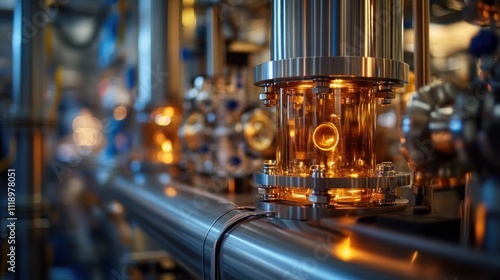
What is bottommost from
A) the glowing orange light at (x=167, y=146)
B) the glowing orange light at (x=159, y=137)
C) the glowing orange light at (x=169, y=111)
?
the glowing orange light at (x=167, y=146)

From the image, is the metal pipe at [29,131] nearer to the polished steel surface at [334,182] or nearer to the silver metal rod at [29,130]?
the silver metal rod at [29,130]

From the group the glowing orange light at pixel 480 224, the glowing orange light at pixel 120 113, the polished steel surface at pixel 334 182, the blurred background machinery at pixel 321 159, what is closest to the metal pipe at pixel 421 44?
the blurred background machinery at pixel 321 159

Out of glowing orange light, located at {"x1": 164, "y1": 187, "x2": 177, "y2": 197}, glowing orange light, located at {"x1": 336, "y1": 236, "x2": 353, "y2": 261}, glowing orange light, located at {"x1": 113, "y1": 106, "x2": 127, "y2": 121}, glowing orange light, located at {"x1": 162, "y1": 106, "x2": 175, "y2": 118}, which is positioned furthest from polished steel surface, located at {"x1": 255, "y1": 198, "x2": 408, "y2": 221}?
glowing orange light, located at {"x1": 113, "y1": 106, "x2": 127, "y2": 121}

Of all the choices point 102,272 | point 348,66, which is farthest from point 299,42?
point 102,272

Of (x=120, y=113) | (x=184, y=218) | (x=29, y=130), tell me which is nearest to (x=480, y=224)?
(x=184, y=218)

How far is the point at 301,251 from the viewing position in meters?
0.51

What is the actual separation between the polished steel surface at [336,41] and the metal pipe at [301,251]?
0.64 feet

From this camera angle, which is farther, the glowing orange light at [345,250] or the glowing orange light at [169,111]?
the glowing orange light at [169,111]

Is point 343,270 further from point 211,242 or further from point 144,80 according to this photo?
point 144,80

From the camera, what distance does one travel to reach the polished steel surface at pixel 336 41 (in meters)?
0.65

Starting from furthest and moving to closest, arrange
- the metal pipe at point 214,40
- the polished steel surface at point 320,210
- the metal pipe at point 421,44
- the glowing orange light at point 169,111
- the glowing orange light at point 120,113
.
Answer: the glowing orange light at point 120,113 < the glowing orange light at point 169,111 < the metal pipe at point 214,40 < the metal pipe at point 421,44 < the polished steel surface at point 320,210

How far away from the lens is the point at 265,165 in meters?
0.74

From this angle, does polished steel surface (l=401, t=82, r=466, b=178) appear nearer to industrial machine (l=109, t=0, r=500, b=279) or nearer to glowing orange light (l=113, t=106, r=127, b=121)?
industrial machine (l=109, t=0, r=500, b=279)

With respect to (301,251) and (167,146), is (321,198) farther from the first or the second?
(167,146)
